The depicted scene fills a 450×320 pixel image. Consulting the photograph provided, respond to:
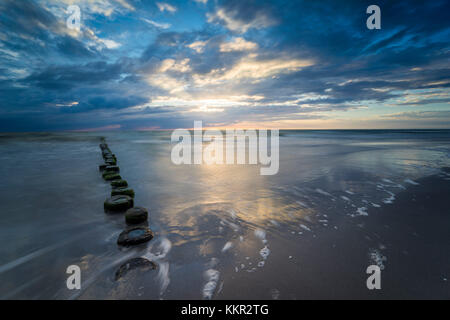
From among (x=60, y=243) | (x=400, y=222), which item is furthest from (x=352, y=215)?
(x=60, y=243)

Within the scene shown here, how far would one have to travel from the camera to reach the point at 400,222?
3939 millimetres

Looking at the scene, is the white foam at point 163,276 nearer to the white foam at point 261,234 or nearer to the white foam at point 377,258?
the white foam at point 261,234

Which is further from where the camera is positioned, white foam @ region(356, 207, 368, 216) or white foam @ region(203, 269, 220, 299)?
white foam @ region(356, 207, 368, 216)

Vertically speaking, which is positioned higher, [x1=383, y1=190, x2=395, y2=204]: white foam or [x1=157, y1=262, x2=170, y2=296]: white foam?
[x1=383, y1=190, x2=395, y2=204]: white foam

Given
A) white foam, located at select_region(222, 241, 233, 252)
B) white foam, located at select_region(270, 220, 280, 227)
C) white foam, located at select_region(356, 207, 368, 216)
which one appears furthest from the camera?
white foam, located at select_region(356, 207, 368, 216)

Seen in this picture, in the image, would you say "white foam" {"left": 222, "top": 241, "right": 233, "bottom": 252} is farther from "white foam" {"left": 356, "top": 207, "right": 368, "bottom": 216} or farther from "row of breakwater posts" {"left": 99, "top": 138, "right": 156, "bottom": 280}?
"white foam" {"left": 356, "top": 207, "right": 368, "bottom": 216}

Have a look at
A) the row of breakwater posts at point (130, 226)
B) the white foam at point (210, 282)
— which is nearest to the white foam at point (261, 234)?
the white foam at point (210, 282)

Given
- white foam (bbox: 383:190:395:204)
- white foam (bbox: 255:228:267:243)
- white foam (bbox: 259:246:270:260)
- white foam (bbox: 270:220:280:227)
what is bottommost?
white foam (bbox: 259:246:270:260)

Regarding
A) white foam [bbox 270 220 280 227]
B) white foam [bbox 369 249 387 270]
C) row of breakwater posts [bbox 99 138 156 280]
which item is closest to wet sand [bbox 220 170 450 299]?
white foam [bbox 369 249 387 270]

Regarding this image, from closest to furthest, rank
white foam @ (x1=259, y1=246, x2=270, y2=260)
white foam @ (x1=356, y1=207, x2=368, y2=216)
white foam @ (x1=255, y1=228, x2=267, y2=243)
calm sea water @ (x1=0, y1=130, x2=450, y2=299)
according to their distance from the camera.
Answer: calm sea water @ (x1=0, y1=130, x2=450, y2=299) → white foam @ (x1=259, y1=246, x2=270, y2=260) → white foam @ (x1=255, y1=228, x2=267, y2=243) → white foam @ (x1=356, y1=207, x2=368, y2=216)

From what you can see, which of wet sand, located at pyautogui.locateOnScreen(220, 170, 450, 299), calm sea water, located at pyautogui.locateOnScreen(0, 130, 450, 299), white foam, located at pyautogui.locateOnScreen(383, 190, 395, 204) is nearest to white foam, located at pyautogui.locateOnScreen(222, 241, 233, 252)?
calm sea water, located at pyautogui.locateOnScreen(0, 130, 450, 299)

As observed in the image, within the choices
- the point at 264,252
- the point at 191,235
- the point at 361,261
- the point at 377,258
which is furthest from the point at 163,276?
the point at 377,258

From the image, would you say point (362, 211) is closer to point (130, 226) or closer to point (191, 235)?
point (191, 235)
